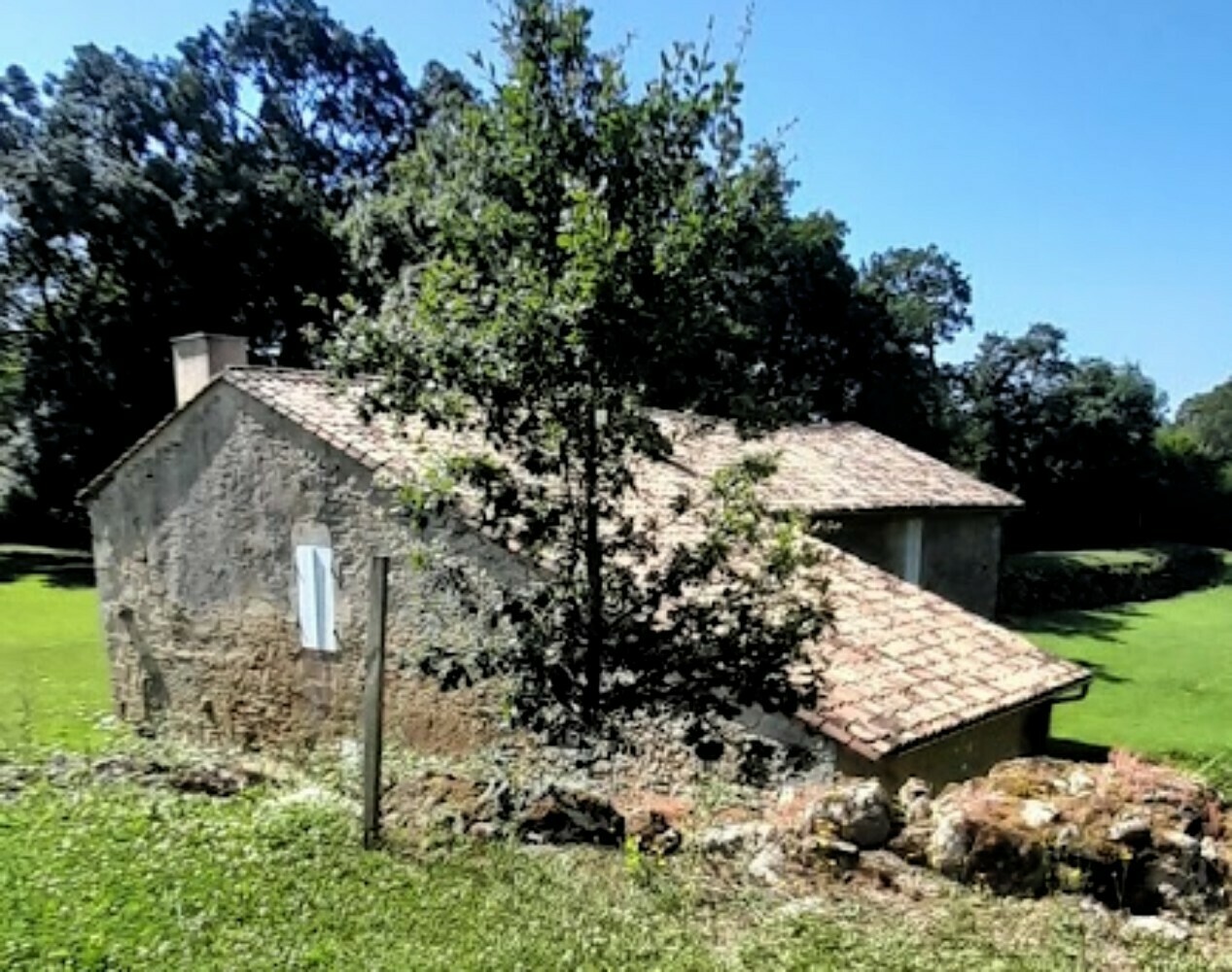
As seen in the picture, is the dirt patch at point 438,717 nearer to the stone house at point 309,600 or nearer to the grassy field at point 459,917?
the stone house at point 309,600

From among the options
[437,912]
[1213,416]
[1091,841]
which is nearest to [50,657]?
[437,912]

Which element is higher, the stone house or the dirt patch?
the stone house

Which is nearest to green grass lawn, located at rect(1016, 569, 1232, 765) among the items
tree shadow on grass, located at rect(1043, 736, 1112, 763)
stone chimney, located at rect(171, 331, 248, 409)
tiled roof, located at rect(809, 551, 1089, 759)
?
tree shadow on grass, located at rect(1043, 736, 1112, 763)

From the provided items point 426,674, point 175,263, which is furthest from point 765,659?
point 175,263

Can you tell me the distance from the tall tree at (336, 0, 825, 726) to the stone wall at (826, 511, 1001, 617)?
11.4 meters

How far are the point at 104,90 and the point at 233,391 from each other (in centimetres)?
2287

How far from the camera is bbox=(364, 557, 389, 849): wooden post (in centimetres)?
653

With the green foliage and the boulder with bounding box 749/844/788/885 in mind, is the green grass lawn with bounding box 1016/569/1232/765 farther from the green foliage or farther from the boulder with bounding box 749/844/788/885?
the boulder with bounding box 749/844/788/885

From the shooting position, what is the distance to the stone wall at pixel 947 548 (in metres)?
19.0

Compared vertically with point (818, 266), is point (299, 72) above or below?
above

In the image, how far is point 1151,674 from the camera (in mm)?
21219

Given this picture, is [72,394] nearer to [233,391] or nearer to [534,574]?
[233,391]

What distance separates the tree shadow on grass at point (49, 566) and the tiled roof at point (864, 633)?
18403 mm

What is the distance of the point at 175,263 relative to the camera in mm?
29234
